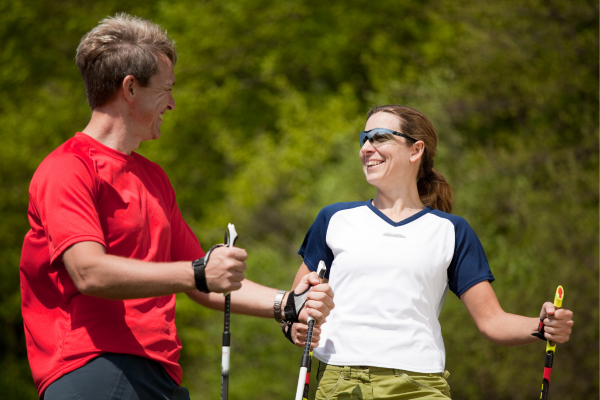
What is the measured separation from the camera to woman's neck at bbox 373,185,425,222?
3.16 meters

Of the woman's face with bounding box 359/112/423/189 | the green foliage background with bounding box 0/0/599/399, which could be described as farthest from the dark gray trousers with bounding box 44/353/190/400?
the green foliage background with bounding box 0/0/599/399

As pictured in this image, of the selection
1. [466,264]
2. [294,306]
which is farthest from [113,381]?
[466,264]

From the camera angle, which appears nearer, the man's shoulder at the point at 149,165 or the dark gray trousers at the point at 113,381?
the dark gray trousers at the point at 113,381

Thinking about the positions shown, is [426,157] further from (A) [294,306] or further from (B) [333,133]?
(B) [333,133]

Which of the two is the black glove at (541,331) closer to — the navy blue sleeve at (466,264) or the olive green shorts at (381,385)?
the navy blue sleeve at (466,264)

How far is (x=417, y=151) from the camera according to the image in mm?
3297

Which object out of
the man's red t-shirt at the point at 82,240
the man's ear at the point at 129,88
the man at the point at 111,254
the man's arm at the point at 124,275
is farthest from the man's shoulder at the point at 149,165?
the man's arm at the point at 124,275

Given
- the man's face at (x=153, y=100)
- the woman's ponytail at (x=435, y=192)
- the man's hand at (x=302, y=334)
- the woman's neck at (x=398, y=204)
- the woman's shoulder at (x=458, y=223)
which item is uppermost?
the man's face at (x=153, y=100)

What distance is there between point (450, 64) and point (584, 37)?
3838 mm

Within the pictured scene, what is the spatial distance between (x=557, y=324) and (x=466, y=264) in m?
0.48

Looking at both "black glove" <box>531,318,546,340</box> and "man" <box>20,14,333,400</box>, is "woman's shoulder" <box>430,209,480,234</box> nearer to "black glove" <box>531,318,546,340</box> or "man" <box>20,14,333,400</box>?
"black glove" <box>531,318,546,340</box>

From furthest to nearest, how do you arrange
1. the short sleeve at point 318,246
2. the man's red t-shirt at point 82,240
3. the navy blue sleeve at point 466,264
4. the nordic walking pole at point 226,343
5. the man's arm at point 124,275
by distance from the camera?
the short sleeve at point 318,246 < the navy blue sleeve at point 466,264 < the nordic walking pole at point 226,343 < the man's red t-shirt at point 82,240 < the man's arm at point 124,275

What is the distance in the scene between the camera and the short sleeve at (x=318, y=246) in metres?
3.14

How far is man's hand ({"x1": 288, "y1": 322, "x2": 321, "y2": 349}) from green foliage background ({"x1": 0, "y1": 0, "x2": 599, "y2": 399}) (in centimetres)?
918
